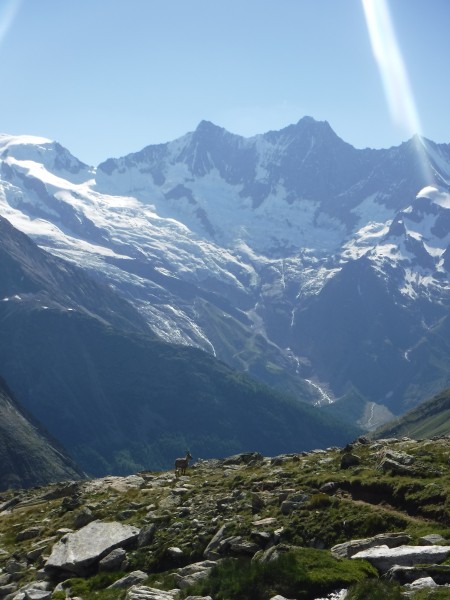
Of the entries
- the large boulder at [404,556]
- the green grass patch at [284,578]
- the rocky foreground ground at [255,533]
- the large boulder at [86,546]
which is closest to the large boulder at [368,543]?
the rocky foreground ground at [255,533]

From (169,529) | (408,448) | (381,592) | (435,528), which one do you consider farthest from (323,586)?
(408,448)

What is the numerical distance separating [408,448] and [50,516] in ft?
77.1

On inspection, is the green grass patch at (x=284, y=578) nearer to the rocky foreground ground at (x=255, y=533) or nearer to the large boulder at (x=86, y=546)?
the rocky foreground ground at (x=255, y=533)

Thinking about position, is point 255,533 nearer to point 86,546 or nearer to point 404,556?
point 404,556

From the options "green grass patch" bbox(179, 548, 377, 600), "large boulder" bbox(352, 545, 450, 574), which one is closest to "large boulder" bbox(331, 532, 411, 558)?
"large boulder" bbox(352, 545, 450, 574)

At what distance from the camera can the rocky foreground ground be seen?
98.2 feet

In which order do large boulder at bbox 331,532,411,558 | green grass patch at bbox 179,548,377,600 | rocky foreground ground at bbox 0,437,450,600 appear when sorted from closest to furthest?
green grass patch at bbox 179,548,377,600, rocky foreground ground at bbox 0,437,450,600, large boulder at bbox 331,532,411,558

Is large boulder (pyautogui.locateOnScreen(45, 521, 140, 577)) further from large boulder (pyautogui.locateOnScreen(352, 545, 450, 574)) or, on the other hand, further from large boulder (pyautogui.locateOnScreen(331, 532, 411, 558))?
large boulder (pyautogui.locateOnScreen(352, 545, 450, 574))

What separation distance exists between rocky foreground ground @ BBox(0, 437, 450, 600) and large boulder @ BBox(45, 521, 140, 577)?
0.06m

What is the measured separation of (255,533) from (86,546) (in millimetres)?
9271

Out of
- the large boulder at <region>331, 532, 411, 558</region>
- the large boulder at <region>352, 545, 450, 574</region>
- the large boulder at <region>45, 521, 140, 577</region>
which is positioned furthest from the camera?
the large boulder at <region>45, 521, 140, 577</region>

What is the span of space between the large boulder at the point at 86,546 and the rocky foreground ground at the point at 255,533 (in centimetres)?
6

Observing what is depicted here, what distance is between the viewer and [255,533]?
113 ft

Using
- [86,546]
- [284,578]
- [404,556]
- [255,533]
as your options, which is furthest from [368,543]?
[86,546]
